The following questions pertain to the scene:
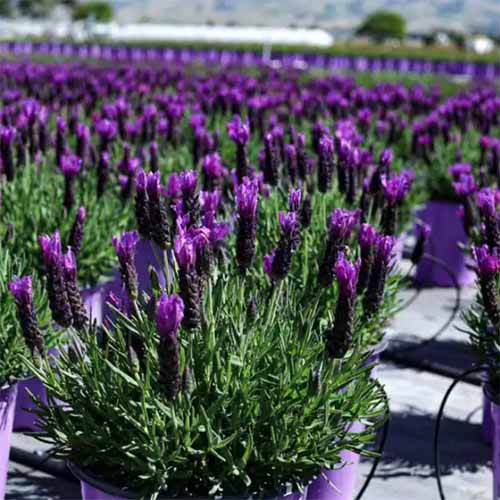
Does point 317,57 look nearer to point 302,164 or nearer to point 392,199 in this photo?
point 302,164

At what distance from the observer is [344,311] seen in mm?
2273

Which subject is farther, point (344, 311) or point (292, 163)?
point (292, 163)

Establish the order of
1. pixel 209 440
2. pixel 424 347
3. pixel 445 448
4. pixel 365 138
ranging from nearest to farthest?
1. pixel 209 440
2. pixel 445 448
3. pixel 424 347
4. pixel 365 138

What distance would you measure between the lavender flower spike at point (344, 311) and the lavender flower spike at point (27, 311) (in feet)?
2.62

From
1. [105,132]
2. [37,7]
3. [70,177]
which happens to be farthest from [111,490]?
[37,7]

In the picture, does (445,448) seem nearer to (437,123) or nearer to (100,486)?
(100,486)

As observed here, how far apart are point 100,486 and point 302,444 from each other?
0.54 meters

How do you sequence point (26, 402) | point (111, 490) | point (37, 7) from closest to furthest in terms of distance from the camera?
point (111, 490) < point (26, 402) < point (37, 7)

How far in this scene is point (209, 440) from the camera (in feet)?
7.52

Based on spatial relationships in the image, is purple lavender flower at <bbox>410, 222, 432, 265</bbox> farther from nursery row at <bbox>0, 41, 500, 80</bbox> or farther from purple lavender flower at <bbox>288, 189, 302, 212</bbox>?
nursery row at <bbox>0, 41, 500, 80</bbox>

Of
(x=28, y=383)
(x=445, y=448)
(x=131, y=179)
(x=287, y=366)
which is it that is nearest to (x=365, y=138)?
(x=131, y=179)

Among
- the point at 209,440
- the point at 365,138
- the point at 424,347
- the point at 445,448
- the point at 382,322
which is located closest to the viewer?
the point at 209,440

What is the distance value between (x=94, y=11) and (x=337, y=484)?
10562 centimetres

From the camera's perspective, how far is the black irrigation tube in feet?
11.5
